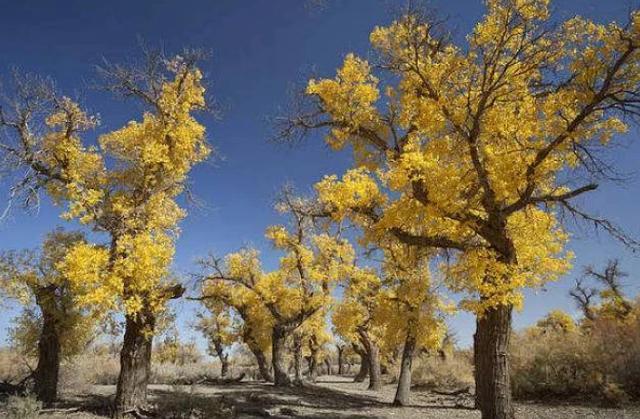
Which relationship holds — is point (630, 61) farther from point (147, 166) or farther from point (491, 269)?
point (147, 166)

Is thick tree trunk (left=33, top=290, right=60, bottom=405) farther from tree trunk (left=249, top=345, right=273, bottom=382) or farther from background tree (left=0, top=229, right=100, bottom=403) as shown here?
tree trunk (left=249, top=345, right=273, bottom=382)

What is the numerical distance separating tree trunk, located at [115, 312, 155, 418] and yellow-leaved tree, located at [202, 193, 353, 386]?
979 cm

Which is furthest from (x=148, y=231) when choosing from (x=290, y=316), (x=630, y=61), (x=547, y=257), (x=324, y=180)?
(x=290, y=316)

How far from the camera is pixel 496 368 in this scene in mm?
9961

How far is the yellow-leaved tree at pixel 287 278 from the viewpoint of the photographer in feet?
80.1

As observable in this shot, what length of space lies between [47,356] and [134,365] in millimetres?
5991

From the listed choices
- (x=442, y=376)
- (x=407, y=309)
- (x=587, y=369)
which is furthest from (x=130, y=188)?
(x=442, y=376)

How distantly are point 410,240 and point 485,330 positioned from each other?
2.57 m

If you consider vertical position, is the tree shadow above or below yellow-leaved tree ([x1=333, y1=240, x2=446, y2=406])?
below

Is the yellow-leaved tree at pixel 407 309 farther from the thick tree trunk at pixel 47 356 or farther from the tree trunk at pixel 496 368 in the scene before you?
the thick tree trunk at pixel 47 356

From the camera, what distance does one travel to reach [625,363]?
664 inches

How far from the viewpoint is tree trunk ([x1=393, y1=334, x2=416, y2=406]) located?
19.4 metres

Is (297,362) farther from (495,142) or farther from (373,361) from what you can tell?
(495,142)

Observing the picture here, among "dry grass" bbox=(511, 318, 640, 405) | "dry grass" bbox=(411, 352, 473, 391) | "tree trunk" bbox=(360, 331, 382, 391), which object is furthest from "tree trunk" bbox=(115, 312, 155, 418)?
"dry grass" bbox=(411, 352, 473, 391)
